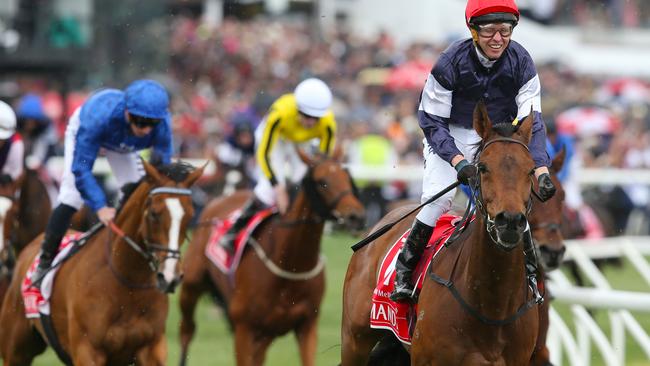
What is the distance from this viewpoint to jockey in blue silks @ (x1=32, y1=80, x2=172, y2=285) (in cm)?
688

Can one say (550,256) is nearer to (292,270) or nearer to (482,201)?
(292,270)

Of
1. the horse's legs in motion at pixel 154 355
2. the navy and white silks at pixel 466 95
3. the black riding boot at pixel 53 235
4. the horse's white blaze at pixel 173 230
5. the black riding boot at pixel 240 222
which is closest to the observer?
the navy and white silks at pixel 466 95

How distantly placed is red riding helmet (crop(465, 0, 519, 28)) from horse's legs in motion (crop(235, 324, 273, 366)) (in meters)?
3.26

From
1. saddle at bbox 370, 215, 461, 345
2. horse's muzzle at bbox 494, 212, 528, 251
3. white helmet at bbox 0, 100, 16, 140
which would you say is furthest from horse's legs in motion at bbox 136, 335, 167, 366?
horse's muzzle at bbox 494, 212, 528, 251

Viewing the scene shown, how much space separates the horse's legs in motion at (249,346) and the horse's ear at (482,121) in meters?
3.29

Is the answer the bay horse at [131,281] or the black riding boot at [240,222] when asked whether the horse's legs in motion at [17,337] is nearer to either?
the bay horse at [131,281]

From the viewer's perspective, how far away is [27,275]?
725 cm

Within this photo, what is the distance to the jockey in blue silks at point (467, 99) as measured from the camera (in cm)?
507

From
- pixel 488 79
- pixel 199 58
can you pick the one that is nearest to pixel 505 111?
pixel 488 79

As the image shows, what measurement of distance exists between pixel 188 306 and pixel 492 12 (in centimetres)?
473

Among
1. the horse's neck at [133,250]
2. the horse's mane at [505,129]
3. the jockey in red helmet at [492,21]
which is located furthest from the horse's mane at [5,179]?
the horse's mane at [505,129]

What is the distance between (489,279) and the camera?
4910 millimetres

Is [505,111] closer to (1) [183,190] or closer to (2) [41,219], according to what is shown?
(1) [183,190]

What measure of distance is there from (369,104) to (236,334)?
1382cm
